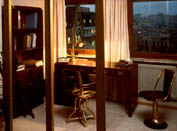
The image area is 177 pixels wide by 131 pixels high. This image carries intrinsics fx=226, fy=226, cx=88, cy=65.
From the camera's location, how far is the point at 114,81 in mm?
4219

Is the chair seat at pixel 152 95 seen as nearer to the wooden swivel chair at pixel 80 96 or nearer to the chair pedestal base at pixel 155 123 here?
the chair pedestal base at pixel 155 123

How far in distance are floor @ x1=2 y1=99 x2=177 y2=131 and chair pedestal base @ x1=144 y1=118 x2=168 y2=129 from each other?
0.06 metres

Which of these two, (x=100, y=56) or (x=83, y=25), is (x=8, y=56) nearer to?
(x=100, y=56)

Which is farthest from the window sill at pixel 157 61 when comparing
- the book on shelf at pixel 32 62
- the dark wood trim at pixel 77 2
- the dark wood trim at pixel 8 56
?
the dark wood trim at pixel 8 56

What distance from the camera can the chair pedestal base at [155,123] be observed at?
300 centimetres

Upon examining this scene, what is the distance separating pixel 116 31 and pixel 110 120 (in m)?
1.62

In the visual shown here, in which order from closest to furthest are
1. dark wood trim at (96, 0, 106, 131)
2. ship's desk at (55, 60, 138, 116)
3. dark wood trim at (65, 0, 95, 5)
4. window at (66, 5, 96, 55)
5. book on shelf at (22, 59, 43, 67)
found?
dark wood trim at (96, 0, 106, 131), ship's desk at (55, 60, 138, 116), book on shelf at (22, 59, 43, 67), dark wood trim at (65, 0, 95, 5), window at (66, 5, 96, 55)

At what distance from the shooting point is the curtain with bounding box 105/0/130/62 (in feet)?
13.0

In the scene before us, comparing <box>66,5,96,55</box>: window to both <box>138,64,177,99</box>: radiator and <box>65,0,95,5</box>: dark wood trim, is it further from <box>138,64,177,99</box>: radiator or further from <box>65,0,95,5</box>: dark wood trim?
<box>138,64,177,99</box>: radiator

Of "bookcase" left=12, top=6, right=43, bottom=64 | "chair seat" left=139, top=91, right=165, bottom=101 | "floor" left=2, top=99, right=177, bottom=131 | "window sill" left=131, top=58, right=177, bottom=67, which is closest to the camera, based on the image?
"floor" left=2, top=99, right=177, bottom=131

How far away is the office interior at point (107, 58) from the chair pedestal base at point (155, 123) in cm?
6

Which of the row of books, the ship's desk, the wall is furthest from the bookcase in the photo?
the ship's desk

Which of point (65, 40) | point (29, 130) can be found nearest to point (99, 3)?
point (29, 130)

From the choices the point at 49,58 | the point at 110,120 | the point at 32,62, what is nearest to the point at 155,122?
the point at 110,120
